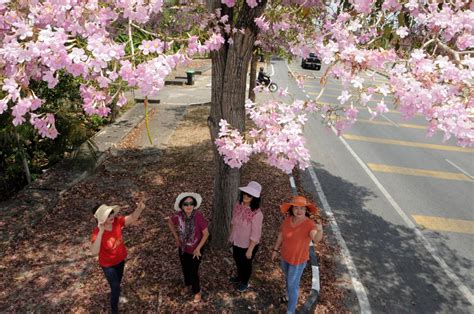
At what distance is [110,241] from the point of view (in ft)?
13.5

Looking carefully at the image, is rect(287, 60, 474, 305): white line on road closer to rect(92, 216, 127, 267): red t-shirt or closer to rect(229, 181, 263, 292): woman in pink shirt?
rect(229, 181, 263, 292): woman in pink shirt

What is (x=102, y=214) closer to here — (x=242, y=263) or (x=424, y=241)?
(x=242, y=263)

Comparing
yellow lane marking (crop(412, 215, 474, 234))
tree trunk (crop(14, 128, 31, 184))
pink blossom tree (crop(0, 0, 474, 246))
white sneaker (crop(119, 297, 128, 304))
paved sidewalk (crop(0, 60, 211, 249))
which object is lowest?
yellow lane marking (crop(412, 215, 474, 234))

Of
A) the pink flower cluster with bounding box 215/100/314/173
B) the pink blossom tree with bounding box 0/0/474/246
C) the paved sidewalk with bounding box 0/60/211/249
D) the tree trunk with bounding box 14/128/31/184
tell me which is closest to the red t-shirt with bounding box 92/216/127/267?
the pink blossom tree with bounding box 0/0/474/246

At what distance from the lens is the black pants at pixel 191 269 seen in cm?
468

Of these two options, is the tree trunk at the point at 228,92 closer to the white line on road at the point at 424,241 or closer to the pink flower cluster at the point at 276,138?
the pink flower cluster at the point at 276,138

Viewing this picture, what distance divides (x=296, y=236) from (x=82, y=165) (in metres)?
6.39

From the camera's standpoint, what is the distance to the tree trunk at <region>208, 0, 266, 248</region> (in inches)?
178

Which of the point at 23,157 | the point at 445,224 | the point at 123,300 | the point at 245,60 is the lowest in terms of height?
the point at 445,224

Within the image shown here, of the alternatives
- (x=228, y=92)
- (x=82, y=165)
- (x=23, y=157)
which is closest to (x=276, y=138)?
(x=228, y=92)

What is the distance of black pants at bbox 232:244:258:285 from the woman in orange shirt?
22.3 inches

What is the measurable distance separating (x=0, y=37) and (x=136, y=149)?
7.56 meters

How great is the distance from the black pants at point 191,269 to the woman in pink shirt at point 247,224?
0.58 meters

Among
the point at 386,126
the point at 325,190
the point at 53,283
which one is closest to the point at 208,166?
the point at 325,190
